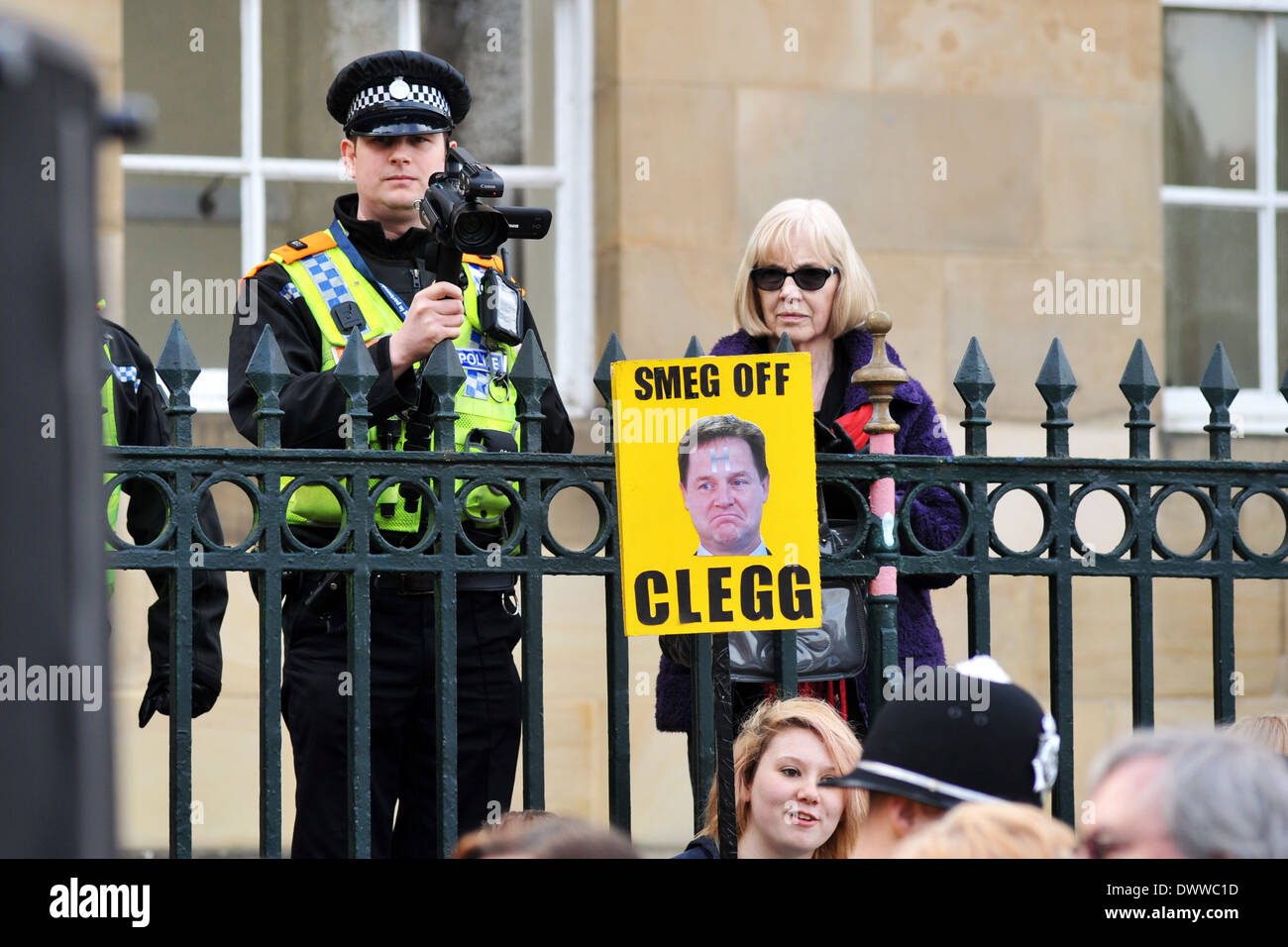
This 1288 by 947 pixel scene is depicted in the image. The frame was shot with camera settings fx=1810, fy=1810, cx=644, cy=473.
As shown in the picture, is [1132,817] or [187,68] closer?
[1132,817]

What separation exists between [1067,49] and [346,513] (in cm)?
452

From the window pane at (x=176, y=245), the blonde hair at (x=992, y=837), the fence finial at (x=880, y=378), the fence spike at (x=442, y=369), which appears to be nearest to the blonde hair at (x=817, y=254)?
the fence finial at (x=880, y=378)

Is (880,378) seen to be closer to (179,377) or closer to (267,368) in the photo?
(267,368)

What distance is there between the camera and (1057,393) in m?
4.08

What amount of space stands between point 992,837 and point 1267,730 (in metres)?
1.63

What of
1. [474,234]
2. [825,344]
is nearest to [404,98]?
[474,234]

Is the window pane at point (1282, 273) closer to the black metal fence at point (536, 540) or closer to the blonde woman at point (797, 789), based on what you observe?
the black metal fence at point (536, 540)

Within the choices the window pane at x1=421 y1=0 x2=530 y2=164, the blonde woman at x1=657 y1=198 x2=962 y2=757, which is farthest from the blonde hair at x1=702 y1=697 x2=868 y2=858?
the window pane at x1=421 y1=0 x2=530 y2=164

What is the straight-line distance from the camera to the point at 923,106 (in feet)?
23.1

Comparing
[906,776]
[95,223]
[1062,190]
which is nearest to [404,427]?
[906,776]

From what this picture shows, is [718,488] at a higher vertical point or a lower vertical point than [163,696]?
higher

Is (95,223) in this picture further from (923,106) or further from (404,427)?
(923,106)

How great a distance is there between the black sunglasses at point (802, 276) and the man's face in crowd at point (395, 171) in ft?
2.77
